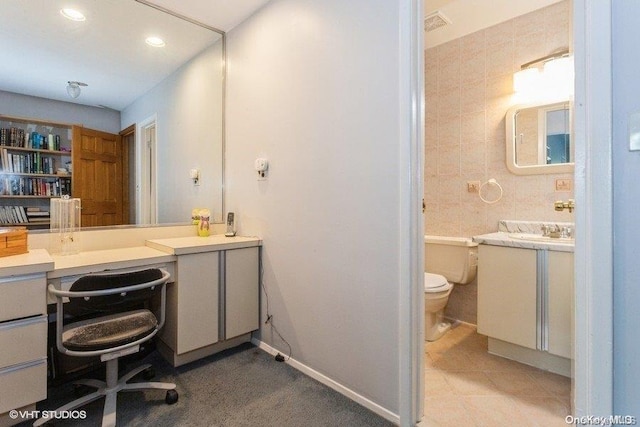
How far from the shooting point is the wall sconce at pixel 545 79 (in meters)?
2.13

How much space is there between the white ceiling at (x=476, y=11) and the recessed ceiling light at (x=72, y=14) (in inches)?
92.9

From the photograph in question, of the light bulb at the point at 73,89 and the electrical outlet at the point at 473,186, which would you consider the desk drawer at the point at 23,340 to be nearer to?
the light bulb at the point at 73,89

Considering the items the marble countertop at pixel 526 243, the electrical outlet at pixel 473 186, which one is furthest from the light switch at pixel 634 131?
the electrical outlet at pixel 473 186

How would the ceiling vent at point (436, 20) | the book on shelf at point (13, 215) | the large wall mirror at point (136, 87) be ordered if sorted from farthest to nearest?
the ceiling vent at point (436, 20) < the large wall mirror at point (136, 87) < the book on shelf at point (13, 215)

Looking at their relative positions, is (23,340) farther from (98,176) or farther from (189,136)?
A: (189,136)

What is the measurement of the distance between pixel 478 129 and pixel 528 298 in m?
1.40

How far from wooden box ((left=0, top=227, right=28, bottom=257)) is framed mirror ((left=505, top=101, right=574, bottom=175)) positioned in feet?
10.5

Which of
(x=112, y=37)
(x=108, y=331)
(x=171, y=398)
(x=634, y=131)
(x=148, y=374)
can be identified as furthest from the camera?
(x=112, y=37)

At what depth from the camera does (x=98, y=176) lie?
6.65ft

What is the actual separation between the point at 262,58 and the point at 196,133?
84cm

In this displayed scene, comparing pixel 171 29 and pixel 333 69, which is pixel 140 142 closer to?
pixel 171 29

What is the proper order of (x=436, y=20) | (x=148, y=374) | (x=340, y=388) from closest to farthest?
(x=340, y=388)
(x=148, y=374)
(x=436, y=20)

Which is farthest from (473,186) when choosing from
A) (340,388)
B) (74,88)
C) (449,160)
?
(74,88)

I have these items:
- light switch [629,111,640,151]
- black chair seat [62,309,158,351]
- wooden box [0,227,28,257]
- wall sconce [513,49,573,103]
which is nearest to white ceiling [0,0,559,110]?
wall sconce [513,49,573,103]
